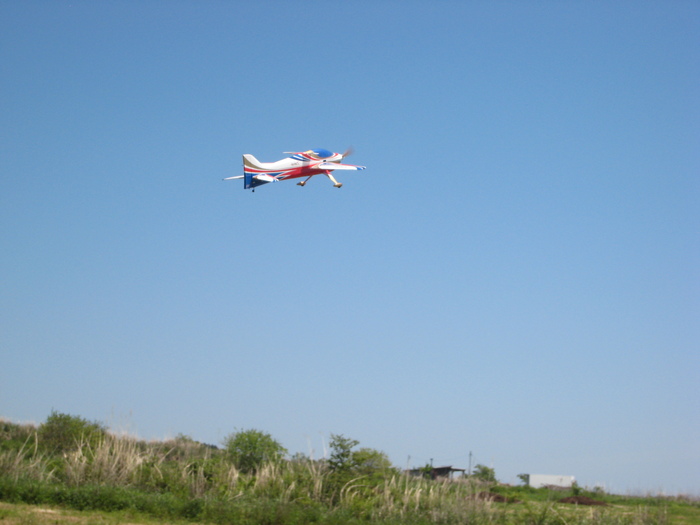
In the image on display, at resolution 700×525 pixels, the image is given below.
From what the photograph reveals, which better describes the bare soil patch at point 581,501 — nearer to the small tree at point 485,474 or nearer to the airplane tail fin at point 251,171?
the small tree at point 485,474

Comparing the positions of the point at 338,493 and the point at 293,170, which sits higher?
the point at 293,170

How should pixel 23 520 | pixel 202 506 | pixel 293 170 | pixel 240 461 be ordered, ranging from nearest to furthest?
pixel 23 520, pixel 202 506, pixel 293 170, pixel 240 461

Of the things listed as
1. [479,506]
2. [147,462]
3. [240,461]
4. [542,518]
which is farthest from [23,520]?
[240,461]

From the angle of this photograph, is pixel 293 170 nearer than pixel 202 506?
No

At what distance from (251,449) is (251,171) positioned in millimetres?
15891

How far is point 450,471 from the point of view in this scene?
1671 inches

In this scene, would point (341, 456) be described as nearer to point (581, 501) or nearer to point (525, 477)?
point (581, 501)

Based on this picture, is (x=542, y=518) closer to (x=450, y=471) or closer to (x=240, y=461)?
(x=240, y=461)

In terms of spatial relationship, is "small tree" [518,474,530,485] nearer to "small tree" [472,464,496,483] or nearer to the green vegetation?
"small tree" [472,464,496,483]

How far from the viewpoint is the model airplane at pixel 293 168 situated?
23.6m

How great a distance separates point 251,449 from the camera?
34.7m

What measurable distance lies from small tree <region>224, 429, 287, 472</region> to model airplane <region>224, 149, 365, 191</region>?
1476 centimetres

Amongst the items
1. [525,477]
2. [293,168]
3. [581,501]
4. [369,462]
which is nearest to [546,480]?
[525,477]

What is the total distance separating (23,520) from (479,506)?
12456 millimetres
